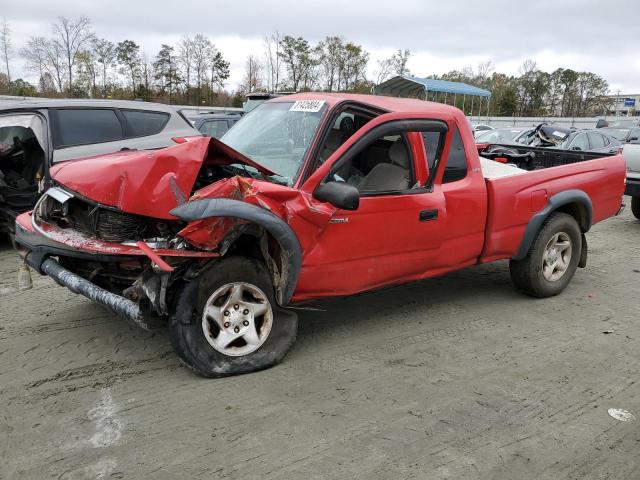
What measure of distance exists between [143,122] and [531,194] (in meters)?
4.87

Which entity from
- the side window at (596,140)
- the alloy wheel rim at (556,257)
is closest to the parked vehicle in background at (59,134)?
the alloy wheel rim at (556,257)

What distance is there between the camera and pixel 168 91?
42000 mm

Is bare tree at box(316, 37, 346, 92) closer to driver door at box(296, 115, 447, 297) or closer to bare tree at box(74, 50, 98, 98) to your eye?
bare tree at box(74, 50, 98, 98)

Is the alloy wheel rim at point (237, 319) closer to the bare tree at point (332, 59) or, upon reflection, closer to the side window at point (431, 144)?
the side window at point (431, 144)

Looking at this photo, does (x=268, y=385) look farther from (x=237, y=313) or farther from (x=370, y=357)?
(x=370, y=357)

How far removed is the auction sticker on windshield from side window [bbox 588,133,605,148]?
11027mm

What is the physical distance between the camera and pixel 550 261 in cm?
541

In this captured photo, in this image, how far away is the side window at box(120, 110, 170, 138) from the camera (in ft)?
22.6

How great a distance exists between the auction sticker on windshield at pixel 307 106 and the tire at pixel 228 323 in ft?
4.36

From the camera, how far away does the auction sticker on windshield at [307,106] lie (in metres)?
4.16

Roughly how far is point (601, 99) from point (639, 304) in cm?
6365

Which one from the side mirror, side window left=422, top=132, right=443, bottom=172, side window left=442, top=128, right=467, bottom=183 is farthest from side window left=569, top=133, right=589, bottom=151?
the side mirror

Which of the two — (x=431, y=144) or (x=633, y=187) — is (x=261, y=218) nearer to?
(x=431, y=144)

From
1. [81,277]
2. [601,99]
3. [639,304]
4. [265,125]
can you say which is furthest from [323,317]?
[601,99]
